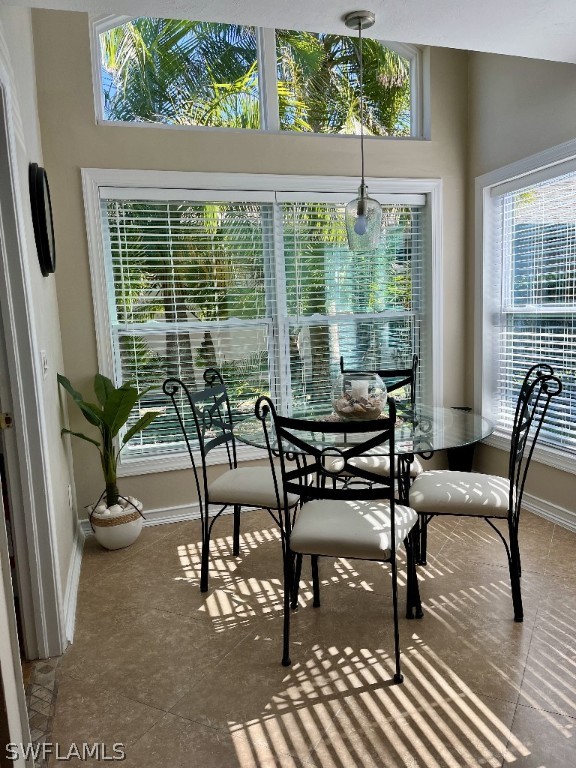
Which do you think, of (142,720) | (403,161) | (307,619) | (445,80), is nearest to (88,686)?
(142,720)

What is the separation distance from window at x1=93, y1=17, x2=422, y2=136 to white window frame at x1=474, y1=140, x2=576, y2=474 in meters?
0.69

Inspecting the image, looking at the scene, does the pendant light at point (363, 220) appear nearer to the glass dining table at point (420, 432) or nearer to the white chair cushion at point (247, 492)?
the glass dining table at point (420, 432)

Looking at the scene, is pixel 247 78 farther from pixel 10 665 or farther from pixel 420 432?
pixel 10 665

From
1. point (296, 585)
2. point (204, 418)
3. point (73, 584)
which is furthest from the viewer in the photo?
point (204, 418)

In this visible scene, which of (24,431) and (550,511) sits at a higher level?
(24,431)

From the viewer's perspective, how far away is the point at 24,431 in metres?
2.15

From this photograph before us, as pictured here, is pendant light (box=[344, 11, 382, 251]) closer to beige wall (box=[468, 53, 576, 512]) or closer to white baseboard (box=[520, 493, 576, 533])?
beige wall (box=[468, 53, 576, 512])

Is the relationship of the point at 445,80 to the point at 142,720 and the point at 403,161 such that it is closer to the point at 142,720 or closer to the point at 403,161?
the point at 403,161

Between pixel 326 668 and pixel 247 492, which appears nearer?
pixel 326 668

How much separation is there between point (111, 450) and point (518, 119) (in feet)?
10.3

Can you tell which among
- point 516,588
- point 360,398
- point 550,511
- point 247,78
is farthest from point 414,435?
point 247,78

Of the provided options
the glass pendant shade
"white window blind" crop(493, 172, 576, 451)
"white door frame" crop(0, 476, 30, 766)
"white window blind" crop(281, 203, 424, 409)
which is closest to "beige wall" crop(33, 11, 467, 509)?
"white window blind" crop(281, 203, 424, 409)

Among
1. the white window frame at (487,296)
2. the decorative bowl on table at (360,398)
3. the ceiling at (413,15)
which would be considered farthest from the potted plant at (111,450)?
the white window frame at (487,296)

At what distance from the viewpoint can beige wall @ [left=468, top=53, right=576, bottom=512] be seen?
10.5 ft
